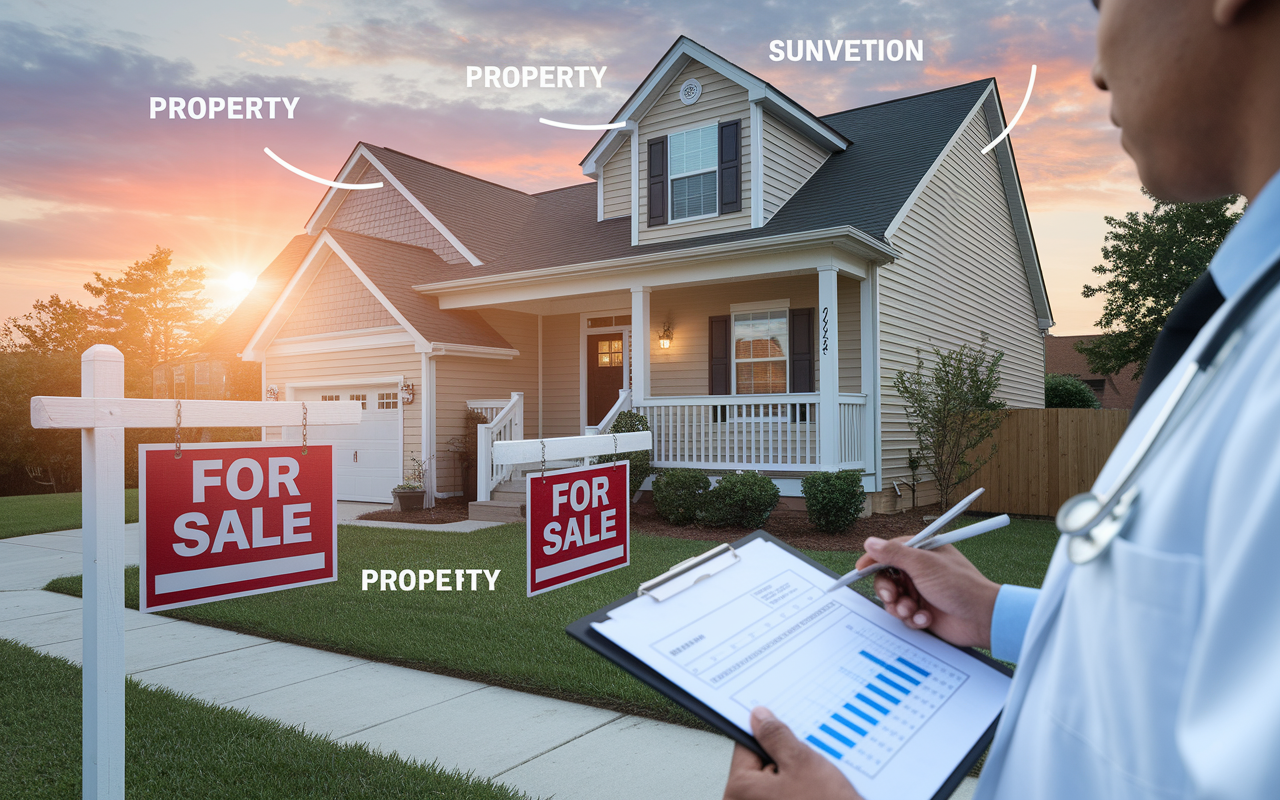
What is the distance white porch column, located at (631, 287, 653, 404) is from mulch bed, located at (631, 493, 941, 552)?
1826 millimetres

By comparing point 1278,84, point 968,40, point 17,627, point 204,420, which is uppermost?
point 968,40

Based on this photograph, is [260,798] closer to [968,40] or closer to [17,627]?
[17,627]

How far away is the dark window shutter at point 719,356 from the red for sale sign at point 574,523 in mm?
8155

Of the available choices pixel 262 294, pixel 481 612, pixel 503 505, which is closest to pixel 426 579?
pixel 481 612

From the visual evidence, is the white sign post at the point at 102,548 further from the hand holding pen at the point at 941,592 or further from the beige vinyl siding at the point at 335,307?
the beige vinyl siding at the point at 335,307

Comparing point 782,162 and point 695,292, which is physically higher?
point 782,162

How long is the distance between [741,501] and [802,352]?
10.1 ft

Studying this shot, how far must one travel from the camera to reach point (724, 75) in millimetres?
11898

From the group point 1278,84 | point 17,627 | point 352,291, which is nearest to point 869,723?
point 1278,84

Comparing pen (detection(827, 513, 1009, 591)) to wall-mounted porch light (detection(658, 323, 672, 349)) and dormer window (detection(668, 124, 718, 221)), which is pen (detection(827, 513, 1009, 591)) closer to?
dormer window (detection(668, 124, 718, 221))

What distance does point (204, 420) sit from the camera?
112 inches

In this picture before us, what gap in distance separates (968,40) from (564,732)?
429 inches

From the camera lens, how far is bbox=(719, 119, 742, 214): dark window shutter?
1202 cm

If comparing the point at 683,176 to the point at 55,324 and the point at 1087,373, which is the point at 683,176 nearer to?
the point at 55,324
